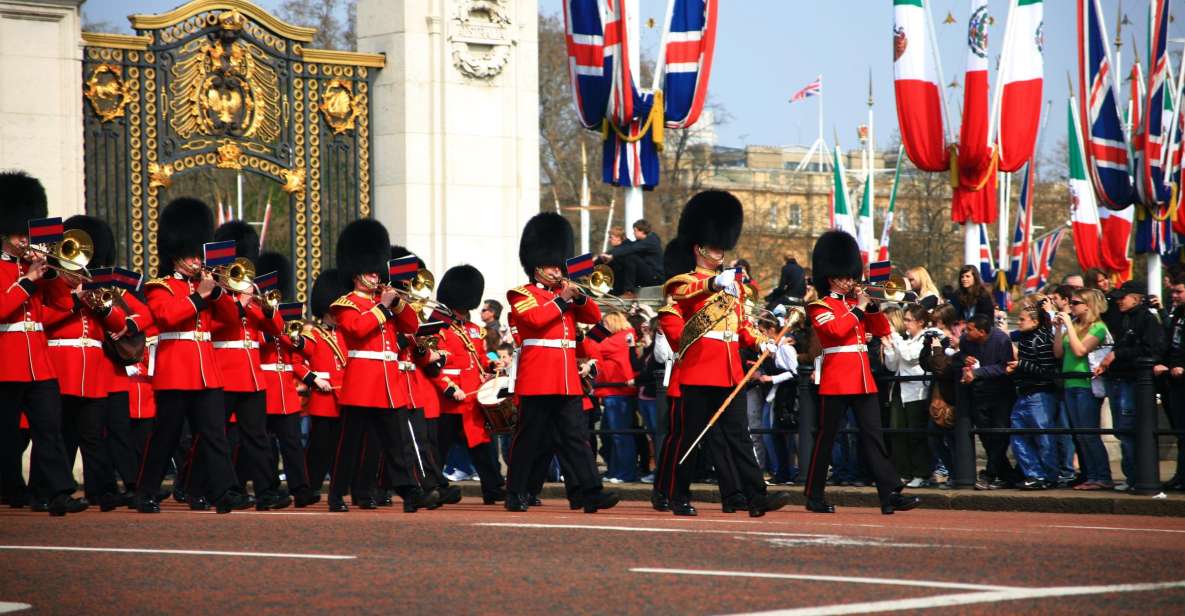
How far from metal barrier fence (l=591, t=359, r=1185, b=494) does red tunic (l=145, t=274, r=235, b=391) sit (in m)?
3.96

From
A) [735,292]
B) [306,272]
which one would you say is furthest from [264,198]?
[735,292]

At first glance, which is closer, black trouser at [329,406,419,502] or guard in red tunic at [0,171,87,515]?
guard in red tunic at [0,171,87,515]

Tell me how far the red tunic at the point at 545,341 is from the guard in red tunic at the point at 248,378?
1.55 m

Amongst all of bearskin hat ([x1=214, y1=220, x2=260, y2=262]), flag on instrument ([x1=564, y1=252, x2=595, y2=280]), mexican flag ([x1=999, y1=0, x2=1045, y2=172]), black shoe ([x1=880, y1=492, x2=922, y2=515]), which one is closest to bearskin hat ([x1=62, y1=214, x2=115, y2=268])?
bearskin hat ([x1=214, y1=220, x2=260, y2=262])

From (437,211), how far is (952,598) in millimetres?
11833

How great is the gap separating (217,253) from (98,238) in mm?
2078

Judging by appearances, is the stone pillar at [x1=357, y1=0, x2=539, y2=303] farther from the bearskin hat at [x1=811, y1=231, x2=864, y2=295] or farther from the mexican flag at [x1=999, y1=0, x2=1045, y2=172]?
the bearskin hat at [x1=811, y1=231, x2=864, y2=295]

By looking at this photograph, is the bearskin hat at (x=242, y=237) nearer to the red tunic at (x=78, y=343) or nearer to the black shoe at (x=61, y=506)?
the red tunic at (x=78, y=343)

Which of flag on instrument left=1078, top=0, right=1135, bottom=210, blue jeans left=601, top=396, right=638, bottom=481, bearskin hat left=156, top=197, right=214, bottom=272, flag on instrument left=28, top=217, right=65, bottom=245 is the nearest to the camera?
flag on instrument left=28, top=217, right=65, bottom=245

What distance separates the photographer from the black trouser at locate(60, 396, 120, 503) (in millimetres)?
10945

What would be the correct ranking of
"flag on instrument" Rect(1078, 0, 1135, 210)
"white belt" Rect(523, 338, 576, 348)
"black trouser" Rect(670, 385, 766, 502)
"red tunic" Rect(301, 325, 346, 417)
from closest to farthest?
"black trouser" Rect(670, 385, 766, 502)
"white belt" Rect(523, 338, 576, 348)
"red tunic" Rect(301, 325, 346, 417)
"flag on instrument" Rect(1078, 0, 1135, 210)

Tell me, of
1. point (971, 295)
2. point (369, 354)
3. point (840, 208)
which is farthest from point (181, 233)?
point (840, 208)

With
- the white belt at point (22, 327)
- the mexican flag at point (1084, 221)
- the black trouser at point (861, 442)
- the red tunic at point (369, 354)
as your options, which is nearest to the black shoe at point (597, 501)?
the black trouser at point (861, 442)

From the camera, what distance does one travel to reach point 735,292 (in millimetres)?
10469
